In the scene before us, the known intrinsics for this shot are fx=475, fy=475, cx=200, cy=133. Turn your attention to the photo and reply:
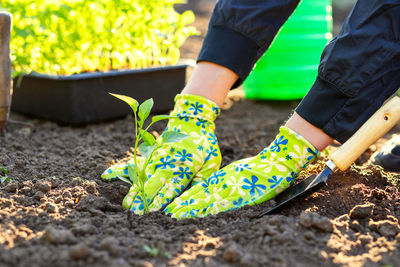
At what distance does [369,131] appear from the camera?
138cm

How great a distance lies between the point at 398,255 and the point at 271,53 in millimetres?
2162

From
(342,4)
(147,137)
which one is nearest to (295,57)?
(147,137)

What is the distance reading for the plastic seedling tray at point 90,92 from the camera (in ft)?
7.33

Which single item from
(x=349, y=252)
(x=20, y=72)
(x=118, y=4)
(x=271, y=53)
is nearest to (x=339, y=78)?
(x=349, y=252)

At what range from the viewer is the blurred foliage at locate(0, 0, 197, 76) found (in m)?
2.18

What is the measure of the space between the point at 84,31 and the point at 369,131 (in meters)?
1.51

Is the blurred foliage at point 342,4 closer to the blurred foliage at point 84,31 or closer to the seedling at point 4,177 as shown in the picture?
the blurred foliage at point 84,31

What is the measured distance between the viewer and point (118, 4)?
2.20 metres

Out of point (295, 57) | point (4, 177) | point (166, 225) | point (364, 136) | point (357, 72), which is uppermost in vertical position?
point (357, 72)

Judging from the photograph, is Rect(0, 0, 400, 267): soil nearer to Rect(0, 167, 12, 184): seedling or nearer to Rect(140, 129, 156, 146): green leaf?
Rect(0, 167, 12, 184): seedling

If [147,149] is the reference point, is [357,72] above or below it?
above

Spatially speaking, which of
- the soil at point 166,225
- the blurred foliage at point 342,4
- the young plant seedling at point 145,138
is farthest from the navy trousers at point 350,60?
the blurred foliage at point 342,4

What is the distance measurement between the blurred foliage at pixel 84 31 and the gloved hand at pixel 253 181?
40.9 inches

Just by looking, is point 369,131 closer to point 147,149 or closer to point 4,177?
point 147,149
